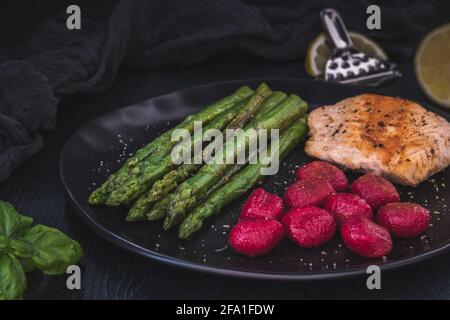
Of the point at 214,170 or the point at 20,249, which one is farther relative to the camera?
the point at 214,170

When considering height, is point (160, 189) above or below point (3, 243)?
below

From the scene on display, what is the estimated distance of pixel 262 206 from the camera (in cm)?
339

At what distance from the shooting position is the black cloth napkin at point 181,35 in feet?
15.8

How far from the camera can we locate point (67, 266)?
2996 mm

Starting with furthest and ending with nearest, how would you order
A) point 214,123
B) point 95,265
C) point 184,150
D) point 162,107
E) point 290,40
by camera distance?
point 290,40
point 162,107
point 214,123
point 184,150
point 95,265

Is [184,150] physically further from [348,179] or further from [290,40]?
[290,40]

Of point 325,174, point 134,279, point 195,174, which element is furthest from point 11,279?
point 325,174

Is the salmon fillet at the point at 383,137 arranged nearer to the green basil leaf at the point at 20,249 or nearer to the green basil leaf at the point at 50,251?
the green basil leaf at the point at 50,251

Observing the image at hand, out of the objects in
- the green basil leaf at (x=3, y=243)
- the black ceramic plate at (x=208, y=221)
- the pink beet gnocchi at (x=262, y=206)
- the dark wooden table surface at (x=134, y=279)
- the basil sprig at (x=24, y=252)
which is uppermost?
the green basil leaf at (x=3, y=243)

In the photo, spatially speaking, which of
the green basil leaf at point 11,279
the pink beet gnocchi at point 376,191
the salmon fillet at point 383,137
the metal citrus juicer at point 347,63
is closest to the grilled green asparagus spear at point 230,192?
the salmon fillet at point 383,137

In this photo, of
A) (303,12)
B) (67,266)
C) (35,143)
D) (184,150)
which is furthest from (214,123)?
(303,12)

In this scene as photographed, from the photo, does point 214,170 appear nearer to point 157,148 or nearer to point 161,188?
point 161,188

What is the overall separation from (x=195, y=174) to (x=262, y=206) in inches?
20.1
